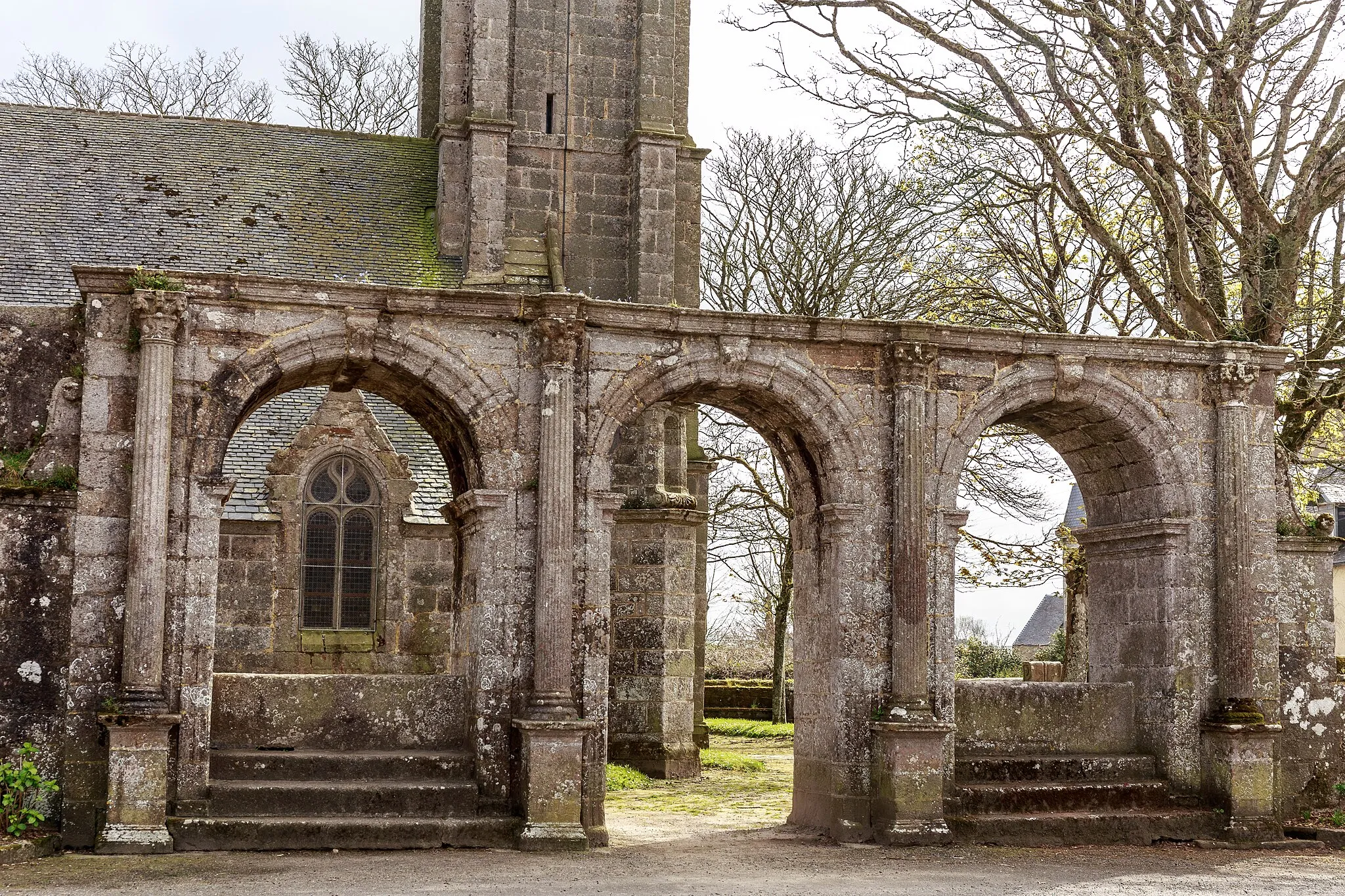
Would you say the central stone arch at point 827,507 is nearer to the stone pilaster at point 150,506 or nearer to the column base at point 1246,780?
the column base at point 1246,780

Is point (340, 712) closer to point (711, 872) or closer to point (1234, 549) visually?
point (711, 872)

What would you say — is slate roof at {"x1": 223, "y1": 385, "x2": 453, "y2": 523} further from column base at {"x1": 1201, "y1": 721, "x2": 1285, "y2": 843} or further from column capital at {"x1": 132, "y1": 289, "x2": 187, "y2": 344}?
column base at {"x1": 1201, "y1": 721, "x2": 1285, "y2": 843}

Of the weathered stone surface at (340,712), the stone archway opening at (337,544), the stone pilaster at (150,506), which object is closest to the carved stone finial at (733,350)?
the stone archway opening at (337,544)

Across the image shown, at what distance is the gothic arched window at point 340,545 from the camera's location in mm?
15875

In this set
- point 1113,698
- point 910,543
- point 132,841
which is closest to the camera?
point 132,841

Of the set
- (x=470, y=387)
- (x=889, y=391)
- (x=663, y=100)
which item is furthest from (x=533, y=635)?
(x=663, y=100)

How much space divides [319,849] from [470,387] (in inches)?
124

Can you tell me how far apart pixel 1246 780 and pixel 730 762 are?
26.0 ft

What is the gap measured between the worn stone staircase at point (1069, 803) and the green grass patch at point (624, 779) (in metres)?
4.89

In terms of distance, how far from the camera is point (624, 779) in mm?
15320

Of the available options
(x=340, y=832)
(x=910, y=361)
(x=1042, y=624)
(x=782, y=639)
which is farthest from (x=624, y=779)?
(x=1042, y=624)

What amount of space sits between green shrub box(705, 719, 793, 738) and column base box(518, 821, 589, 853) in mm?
13232

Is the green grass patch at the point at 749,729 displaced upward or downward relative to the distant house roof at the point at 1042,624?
downward

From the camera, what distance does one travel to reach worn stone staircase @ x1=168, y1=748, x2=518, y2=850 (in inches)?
369
